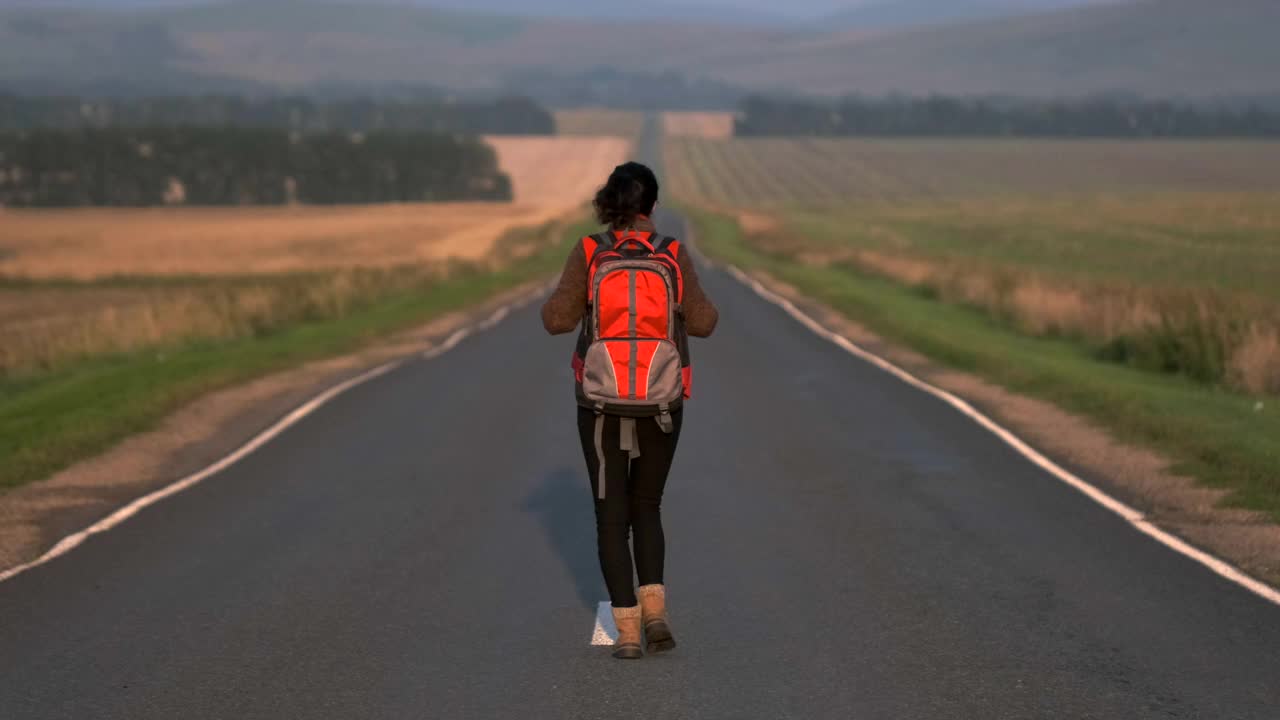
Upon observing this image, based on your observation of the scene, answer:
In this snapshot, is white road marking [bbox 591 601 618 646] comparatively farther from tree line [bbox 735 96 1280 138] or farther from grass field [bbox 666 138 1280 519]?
tree line [bbox 735 96 1280 138]

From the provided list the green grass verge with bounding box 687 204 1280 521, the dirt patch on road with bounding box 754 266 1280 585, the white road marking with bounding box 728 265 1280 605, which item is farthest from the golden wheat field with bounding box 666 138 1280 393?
the white road marking with bounding box 728 265 1280 605

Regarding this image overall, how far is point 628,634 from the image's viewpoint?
24.0 feet

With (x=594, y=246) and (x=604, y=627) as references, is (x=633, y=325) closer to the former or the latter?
(x=594, y=246)

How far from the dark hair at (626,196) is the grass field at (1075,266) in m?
6.23

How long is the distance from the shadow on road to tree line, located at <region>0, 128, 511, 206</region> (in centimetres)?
11517

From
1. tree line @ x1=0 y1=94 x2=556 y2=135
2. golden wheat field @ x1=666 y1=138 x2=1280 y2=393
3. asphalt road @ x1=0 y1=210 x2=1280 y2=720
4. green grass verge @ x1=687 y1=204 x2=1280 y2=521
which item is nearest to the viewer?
asphalt road @ x1=0 y1=210 x2=1280 y2=720

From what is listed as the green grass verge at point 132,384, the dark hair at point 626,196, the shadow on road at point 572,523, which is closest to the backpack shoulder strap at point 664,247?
the dark hair at point 626,196

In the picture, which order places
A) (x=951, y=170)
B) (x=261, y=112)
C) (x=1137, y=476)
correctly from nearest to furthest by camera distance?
(x=1137, y=476), (x=951, y=170), (x=261, y=112)

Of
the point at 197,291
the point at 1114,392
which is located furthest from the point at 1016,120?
the point at 1114,392

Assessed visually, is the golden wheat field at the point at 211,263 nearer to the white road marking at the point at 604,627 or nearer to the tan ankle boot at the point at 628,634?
the white road marking at the point at 604,627

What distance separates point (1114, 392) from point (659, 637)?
36.8ft

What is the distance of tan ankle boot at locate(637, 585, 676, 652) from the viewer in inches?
289

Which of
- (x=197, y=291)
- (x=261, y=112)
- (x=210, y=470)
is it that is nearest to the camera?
(x=210, y=470)

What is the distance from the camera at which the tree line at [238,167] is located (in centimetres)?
11969
